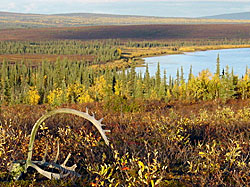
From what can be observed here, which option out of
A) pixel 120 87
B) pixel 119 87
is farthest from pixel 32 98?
pixel 119 87

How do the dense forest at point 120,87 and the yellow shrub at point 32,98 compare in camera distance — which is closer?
the dense forest at point 120,87

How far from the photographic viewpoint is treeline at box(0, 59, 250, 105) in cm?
6406

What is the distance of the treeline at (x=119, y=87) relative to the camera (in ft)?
210

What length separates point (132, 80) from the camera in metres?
102

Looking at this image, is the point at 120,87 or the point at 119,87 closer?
the point at 120,87

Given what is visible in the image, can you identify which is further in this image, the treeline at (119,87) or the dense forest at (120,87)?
the dense forest at (120,87)

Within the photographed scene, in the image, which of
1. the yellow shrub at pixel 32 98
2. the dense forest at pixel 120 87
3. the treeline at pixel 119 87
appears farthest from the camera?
the yellow shrub at pixel 32 98

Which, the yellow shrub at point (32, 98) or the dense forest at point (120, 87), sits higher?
the dense forest at point (120, 87)

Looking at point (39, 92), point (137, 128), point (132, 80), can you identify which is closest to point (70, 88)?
point (39, 92)

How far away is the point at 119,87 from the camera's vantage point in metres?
105

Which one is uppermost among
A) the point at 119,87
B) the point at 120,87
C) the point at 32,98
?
the point at 120,87

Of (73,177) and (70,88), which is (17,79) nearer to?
(70,88)

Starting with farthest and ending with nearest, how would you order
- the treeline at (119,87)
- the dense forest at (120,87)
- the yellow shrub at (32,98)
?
1. the yellow shrub at (32,98)
2. the dense forest at (120,87)
3. the treeline at (119,87)

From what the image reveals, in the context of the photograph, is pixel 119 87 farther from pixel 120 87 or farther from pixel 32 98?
pixel 32 98
